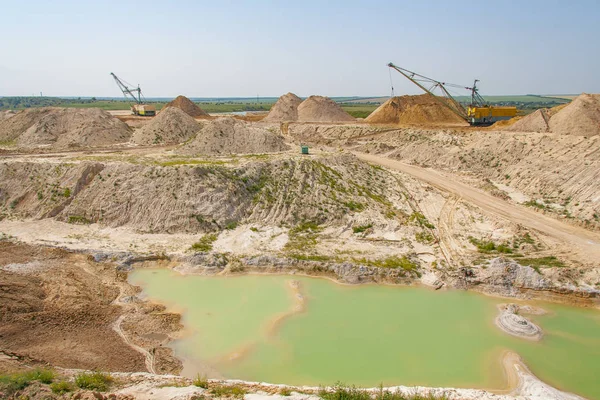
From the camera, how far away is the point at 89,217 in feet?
96.1

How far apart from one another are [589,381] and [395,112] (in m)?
56.2

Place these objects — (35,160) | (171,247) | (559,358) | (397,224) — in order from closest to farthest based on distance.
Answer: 1. (559,358)
2. (171,247)
3. (397,224)
4. (35,160)

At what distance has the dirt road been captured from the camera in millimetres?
24516

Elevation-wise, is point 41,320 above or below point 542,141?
below

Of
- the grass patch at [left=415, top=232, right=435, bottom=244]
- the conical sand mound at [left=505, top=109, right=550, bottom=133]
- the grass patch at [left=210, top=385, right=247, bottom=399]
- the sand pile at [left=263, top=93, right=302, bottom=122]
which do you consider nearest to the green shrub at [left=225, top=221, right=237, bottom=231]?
the grass patch at [left=415, top=232, right=435, bottom=244]

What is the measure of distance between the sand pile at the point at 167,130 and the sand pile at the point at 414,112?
1168 inches

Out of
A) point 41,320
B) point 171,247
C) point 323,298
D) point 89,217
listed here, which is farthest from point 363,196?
point 41,320

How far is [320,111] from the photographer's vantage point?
76688mm

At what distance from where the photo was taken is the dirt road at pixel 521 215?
24516 mm

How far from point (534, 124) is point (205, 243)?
38456 mm

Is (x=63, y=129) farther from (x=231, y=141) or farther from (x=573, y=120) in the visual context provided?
(x=573, y=120)

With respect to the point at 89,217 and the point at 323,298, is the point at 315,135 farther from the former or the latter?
the point at 323,298

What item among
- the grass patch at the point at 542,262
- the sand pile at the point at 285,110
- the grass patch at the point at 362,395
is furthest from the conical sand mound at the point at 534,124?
the sand pile at the point at 285,110

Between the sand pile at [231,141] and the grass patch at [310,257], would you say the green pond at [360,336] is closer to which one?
the grass patch at [310,257]
